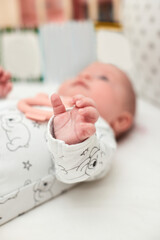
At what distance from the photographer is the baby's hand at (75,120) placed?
528mm

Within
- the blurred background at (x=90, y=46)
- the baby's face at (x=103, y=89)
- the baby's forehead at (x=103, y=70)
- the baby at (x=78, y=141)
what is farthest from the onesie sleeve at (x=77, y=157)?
the blurred background at (x=90, y=46)

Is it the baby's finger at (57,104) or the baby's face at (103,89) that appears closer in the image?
the baby's finger at (57,104)

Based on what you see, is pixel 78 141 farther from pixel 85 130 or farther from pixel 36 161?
pixel 36 161

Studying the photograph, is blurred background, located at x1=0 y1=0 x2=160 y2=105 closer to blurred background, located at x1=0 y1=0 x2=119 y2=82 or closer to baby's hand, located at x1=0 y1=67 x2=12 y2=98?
blurred background, located at x1=0 y1=0 x2=119 y2=82

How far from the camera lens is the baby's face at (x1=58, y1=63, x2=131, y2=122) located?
853 mm

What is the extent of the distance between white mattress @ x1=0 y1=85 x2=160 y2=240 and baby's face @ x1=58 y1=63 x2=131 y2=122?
0.15 metres

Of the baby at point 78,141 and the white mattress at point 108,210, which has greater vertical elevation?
the baby at point 78,141

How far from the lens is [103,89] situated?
0.87 meters

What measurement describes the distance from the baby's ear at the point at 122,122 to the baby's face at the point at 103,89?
19 millimetres

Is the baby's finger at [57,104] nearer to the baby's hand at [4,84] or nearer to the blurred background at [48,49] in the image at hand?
the baby's hand at [4,84]

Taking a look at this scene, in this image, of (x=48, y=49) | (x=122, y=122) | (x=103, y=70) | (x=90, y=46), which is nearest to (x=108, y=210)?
(x=122, y=122)

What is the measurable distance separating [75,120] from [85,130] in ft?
0.17

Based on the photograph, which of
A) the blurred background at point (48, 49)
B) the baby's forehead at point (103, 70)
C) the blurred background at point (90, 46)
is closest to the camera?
the baby's forehead at point (103, 70)

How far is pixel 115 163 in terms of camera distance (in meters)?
0.81
